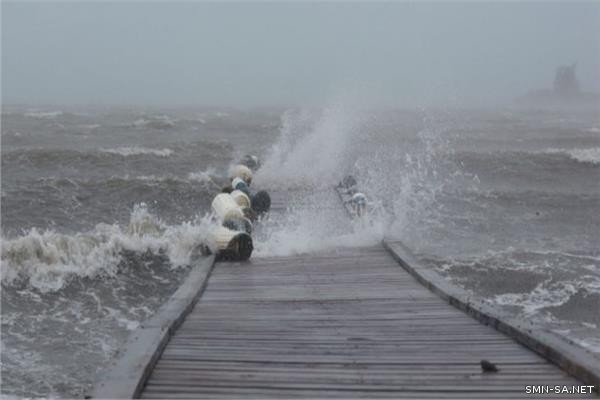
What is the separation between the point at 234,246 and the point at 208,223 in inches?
58.2

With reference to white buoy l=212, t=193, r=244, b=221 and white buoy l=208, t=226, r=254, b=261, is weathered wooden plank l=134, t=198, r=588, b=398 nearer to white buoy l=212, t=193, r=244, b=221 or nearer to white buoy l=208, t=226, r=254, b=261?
white buoy l=208, t=226, r=254, b=261

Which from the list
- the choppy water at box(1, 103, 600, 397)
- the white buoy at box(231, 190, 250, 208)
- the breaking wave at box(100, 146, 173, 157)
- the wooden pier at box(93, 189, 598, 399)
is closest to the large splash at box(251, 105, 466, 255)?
the choppy water at box(1, 103, 600, 397)

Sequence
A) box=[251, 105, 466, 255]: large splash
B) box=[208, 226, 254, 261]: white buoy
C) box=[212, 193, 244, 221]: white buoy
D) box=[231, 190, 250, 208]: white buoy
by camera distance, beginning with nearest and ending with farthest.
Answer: box=[208, 226, 254, 261]: white buoy
box=[212, 193, 244, 221]: white buoy
box=[251, 105, 466, 255]: large splash
box=[231, 190, 250, 208]: white buoy

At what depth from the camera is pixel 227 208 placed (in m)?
9.66

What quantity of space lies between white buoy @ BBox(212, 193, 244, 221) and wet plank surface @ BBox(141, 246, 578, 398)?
254 centimetres

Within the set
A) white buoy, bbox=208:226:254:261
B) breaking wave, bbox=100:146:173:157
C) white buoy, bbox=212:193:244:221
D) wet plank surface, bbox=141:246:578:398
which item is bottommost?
breaking wave, bbox=100:146:173:157

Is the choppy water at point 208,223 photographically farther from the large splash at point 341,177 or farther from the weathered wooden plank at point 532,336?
the weathered wooden plank at point 532,336

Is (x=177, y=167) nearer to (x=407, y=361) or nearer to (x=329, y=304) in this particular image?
(x=329, y=304)

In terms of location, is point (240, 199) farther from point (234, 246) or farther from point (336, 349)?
point (336, 349)

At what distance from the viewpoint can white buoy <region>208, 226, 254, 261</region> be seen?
816 cm

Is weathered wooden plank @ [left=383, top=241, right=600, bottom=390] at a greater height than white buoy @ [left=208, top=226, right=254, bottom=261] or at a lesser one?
greater

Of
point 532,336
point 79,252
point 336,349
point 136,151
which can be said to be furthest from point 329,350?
point 136,151

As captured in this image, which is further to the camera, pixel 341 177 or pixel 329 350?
pixel 341 177

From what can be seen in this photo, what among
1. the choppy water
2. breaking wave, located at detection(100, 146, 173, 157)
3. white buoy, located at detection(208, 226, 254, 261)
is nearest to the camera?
the choppy water
